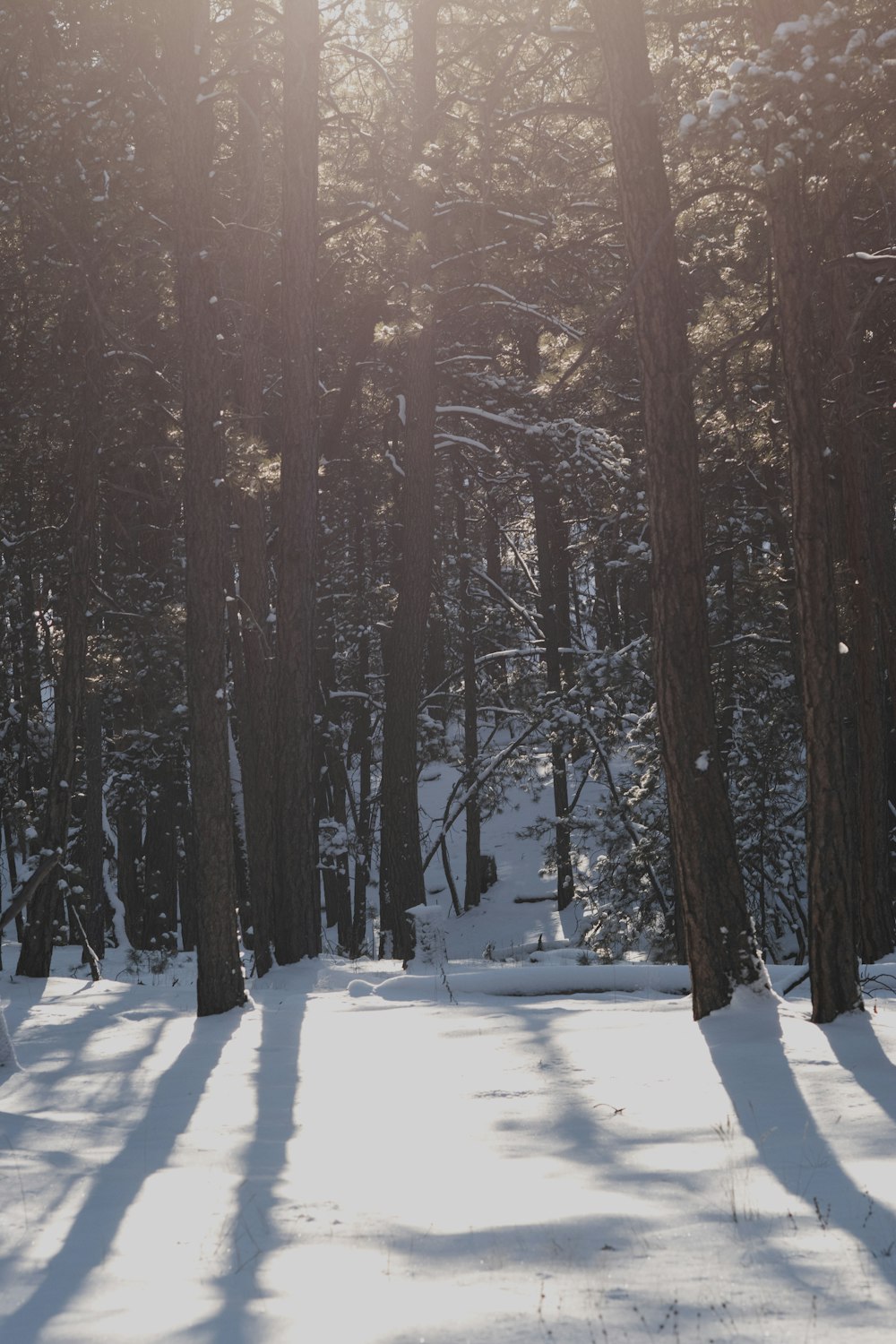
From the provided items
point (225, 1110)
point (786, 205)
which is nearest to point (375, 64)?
point (786, 205)

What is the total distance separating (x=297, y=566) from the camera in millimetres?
12680

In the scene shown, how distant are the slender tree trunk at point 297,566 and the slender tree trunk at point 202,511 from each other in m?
1.88

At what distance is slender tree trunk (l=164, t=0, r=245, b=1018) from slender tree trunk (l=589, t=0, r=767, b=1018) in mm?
3935

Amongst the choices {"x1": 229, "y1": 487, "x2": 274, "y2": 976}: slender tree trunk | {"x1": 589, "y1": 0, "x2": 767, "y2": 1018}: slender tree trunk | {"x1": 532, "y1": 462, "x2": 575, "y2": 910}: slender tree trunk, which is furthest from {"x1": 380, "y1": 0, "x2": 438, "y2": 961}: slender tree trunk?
{"x1": 589, "y1": 0, "x2": 767, "y2": 1018}: slender tree trunk

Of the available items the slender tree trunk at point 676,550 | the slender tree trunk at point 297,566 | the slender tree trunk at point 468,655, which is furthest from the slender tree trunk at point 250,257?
the slender tree trunk at point 676,550

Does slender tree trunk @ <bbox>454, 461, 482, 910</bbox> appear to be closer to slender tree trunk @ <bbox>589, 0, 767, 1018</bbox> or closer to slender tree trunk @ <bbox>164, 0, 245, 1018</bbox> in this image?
slender tree trunk @ <bbox>164, 0, 245, 1018</bbox>

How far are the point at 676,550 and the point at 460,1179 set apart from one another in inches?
173

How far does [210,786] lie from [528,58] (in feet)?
27.9

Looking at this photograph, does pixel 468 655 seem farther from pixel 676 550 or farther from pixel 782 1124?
pixel 782 1124

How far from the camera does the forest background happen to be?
7953 mm

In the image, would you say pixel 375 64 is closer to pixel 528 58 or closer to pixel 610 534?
pixel 528 58

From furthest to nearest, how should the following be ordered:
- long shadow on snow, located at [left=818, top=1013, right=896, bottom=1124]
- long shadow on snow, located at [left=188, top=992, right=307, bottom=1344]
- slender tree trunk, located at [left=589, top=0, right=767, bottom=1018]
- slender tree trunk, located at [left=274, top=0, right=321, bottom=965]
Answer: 1. slender tree trunk, located at [left=274, top=0, right=321, bottom=965]
2. slender tree trunk, located at [left=589, top=0, right=767, bottom=1018]
3. long shadow on snow, located at [left=818, top=1013, right=896, bottom=1124]
4. long shadow on snow, located at [left=188, top=992, right=307, bottom=1344]

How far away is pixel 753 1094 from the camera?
6.15 m

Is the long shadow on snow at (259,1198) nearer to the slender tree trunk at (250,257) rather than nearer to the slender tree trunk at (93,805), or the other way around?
the slender tree trunk at (250,257)
